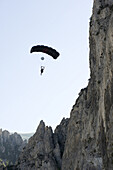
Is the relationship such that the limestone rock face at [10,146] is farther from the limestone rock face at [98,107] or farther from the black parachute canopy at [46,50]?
the black parachute canopy at [46,50]

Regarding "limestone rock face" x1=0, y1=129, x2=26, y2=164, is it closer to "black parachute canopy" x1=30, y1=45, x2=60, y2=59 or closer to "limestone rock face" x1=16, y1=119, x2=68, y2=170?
"limestone rock face" x1=16, y1=119, x2=68, y2=170

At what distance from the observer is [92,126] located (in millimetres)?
44688

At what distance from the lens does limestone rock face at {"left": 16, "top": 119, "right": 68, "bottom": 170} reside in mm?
81088

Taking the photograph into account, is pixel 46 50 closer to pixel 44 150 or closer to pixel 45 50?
pixel 45 50

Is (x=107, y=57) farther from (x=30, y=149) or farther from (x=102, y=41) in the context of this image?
(x=30, y=149)

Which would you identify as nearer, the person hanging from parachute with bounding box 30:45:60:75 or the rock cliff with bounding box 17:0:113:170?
the rock cliff with bounding box 17:0:113:170

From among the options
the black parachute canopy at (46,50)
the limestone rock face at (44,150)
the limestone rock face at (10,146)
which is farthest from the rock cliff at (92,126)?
the limestone rock face at (10,146)

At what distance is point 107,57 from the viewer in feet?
102

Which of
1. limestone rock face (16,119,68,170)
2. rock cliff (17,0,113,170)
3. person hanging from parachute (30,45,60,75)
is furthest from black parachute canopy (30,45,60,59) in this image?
limestone rock face (16,119,68,170)

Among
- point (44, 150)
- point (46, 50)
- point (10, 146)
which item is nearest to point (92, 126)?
point (46, 50)

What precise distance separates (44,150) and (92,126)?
44149mm

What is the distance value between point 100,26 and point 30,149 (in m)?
60.5

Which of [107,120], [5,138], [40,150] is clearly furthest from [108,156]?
[5,138]

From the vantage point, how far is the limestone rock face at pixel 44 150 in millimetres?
81088
